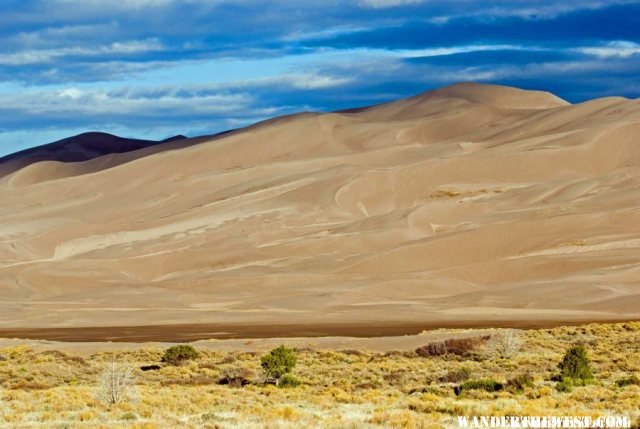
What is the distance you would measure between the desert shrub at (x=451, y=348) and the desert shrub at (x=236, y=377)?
7048mm

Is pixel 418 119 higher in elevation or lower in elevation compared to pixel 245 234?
higher

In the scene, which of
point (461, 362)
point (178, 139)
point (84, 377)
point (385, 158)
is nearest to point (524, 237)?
point (385, 158)

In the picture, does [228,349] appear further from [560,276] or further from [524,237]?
[524,237]

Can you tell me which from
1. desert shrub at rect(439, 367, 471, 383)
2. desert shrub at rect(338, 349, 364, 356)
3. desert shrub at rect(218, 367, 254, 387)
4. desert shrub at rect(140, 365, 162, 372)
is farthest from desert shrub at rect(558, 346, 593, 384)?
desert shrub at rect(140, 365, 162, 372)

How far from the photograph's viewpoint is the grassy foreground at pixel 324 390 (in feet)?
62.1

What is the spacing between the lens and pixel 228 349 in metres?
39.1

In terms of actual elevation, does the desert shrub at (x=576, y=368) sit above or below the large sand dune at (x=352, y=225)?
below

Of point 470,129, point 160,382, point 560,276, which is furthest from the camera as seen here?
point 470,129

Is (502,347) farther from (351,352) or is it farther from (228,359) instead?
(228,359)

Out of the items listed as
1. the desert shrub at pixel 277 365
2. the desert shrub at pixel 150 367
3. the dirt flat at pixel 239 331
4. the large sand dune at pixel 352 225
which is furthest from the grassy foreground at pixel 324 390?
the large sand dune at pixel 352 225

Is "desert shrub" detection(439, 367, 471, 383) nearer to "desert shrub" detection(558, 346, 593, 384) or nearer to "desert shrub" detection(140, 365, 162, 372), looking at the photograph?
"desert shrub" detection(558, 346, 593, 384)

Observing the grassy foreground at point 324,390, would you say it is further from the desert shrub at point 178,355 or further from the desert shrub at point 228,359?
the desert shrub at point 178,355

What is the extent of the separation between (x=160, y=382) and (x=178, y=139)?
163914mm

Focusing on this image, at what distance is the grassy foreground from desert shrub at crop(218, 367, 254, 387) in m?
0.06
